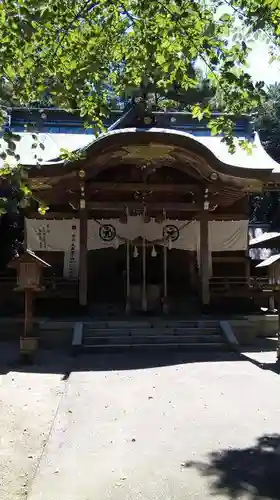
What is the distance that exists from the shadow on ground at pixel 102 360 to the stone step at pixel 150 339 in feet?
1.98

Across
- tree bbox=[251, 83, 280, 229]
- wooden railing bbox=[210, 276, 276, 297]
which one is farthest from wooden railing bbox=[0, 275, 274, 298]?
tree bbox=[251, 83, 280, 229]

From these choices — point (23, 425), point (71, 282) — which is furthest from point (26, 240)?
point (23, 425)

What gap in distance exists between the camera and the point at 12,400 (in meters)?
7.16

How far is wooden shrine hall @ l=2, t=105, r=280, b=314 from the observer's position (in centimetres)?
1275

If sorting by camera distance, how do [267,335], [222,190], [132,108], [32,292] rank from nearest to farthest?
[32,292]
[267,335]
[222,190]
[132,108]

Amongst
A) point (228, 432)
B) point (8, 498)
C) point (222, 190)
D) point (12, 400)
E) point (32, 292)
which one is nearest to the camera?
point (8, 498)

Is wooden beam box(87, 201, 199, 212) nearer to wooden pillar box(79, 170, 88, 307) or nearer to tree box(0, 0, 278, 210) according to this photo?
wooden pillar box(79, 170, 88, 307)

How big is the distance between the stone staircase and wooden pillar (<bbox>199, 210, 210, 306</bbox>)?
1312 millimetres

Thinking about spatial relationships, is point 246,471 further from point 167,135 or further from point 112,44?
point 167,135

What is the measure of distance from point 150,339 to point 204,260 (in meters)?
3.09

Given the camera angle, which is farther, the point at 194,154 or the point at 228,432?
the point at 194,154

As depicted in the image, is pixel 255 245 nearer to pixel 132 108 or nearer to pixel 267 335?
pixel 267 335

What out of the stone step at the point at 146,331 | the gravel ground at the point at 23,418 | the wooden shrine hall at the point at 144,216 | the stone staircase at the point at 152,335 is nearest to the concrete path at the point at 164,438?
the gravel ground at the point at 23,418

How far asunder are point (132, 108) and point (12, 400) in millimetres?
9799
